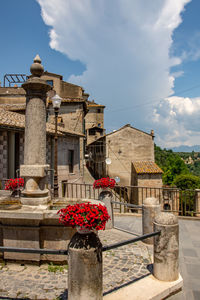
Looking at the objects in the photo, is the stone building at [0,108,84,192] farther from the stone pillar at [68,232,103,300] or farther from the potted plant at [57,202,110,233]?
the stone pillar at [68,232,103,300]

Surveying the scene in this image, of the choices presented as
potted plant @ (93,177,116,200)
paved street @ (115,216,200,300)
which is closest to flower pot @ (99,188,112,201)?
potted plant @ (93,177,116,200)

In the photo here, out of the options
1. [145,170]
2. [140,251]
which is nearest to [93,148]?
[145,170]

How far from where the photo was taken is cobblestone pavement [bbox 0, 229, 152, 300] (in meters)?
3.56

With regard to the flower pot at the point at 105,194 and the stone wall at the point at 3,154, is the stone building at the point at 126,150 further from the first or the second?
the flower pot at the point at 105,194

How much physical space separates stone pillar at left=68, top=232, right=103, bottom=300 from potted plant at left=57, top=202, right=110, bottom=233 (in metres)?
0.20

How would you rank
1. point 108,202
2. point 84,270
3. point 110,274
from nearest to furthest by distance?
point 84,270
point 110,274
point 108,202

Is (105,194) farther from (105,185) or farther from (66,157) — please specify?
(66,157)

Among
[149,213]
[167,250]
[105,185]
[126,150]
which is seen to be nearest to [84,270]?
[167,250]

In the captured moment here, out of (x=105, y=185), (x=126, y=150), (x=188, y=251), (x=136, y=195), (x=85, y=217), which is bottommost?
(x=136, y=195)

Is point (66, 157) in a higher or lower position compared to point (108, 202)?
higher

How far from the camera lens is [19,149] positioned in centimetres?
1323

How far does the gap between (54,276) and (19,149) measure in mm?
10317

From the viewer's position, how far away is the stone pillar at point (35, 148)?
4.93 m

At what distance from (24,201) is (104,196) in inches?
120
